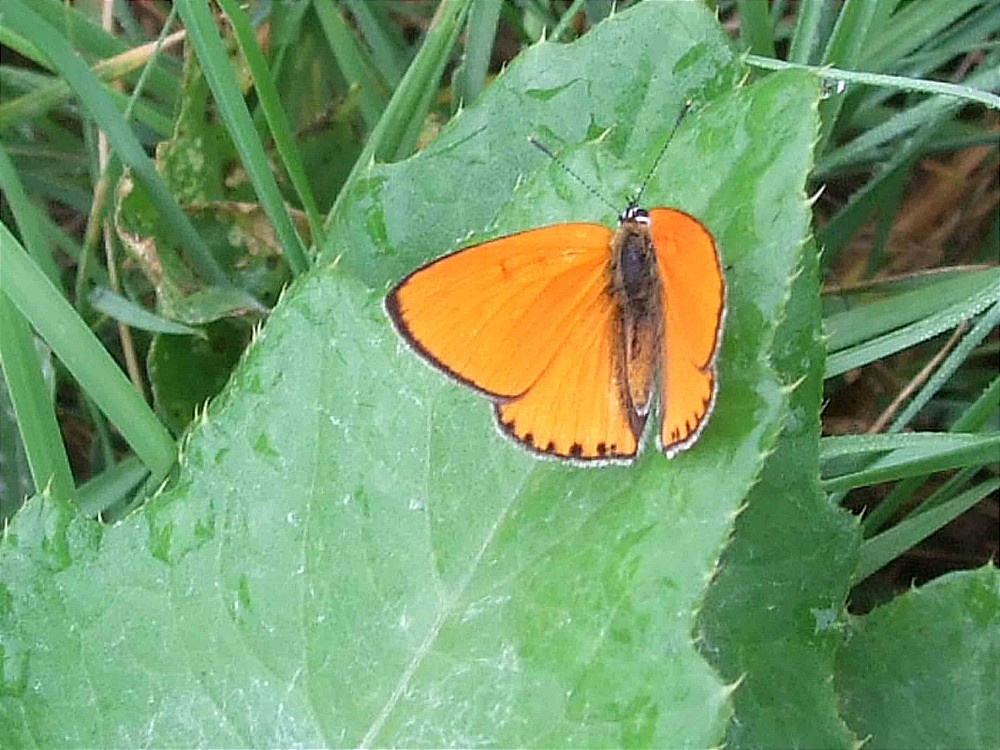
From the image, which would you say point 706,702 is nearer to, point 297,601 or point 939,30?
point 297,601

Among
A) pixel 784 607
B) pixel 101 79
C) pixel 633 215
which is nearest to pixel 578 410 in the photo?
pixel 633 215

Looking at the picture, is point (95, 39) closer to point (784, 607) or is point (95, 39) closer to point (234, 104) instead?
point (234, 104)

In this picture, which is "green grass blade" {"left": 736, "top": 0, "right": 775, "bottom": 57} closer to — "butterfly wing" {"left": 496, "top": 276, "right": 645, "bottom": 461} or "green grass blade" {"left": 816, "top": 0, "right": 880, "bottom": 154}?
"green grass blade" {"left": 816, "top": 0, "right": 880, "bottom": 154}

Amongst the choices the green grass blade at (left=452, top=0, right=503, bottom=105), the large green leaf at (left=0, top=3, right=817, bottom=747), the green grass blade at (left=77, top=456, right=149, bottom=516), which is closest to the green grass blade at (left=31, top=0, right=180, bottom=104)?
the green grass blade at (left=452, top=0, right=503, bottom=105)

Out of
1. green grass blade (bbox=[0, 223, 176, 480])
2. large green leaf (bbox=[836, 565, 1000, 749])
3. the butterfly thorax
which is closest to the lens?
the butterfly thorax

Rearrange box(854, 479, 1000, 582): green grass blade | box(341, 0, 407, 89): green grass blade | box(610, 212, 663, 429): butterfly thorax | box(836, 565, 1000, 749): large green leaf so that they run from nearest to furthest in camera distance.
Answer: box(610, 212, 663, 429): butterfly thorax, box(836, 565, 1000, 749): large green leaf, box(854, 479, 1000, 582): green grass blade, box(341, 0, 407, 89): green grass blade

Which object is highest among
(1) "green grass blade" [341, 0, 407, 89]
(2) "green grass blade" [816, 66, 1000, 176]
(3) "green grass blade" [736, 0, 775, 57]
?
(1) "green grass blade" [341, 0, 407, 89]

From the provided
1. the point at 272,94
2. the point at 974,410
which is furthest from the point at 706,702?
the point at 272,94

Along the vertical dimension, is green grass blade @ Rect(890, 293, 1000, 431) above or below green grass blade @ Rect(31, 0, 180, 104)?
below
